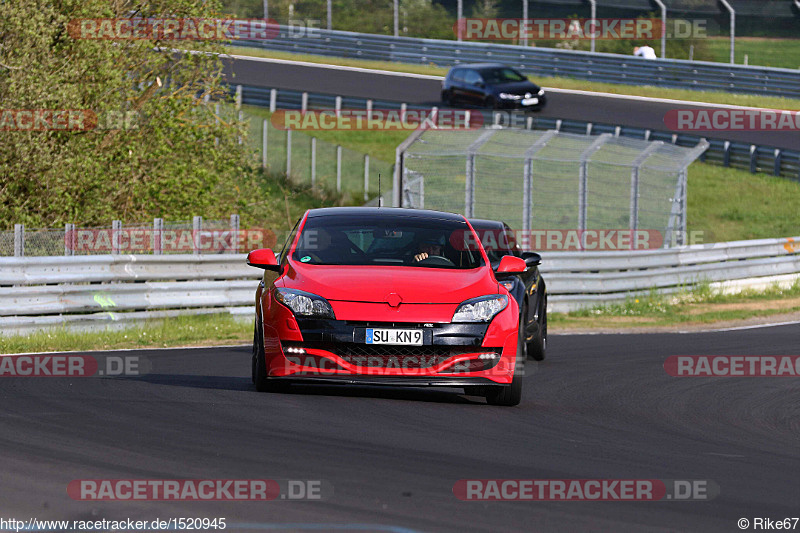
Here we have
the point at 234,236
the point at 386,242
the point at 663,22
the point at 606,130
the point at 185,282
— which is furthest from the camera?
the point at 663,22

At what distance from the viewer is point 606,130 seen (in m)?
37.5

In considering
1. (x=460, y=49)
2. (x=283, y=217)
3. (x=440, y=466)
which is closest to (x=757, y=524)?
(x=440, y=466)

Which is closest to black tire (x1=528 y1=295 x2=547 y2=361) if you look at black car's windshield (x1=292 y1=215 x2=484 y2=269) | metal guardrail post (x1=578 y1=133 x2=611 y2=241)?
black car's windshield (x1=292 y1=215 x2=484 y2=269)

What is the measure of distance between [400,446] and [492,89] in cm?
3293

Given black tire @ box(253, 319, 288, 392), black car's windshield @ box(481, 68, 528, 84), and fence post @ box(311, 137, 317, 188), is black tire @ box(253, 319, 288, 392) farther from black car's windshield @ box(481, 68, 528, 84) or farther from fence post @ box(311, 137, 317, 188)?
black car's windshield @ box(481, 68, 528, 84)

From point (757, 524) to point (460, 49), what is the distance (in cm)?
4459

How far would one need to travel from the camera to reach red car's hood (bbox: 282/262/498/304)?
9656 mm

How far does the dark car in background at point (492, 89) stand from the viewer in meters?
39.9

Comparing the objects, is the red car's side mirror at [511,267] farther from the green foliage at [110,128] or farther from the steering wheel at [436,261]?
the green foliage at [110,128]

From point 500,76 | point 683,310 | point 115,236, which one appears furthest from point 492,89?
point 115,236

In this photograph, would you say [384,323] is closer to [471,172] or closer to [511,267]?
[511,267]

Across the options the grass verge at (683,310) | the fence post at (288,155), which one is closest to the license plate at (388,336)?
the grass verge at (683,310)

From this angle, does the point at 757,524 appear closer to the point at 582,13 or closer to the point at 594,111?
the point at 594,111

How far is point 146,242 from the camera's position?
18.2m
